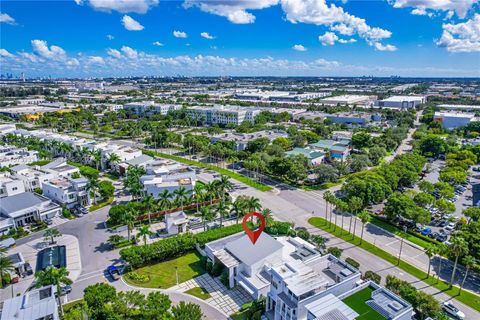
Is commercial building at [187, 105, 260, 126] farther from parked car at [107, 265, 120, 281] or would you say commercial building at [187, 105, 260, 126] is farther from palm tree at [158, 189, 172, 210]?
parked car at [107, 265, 120, 281]

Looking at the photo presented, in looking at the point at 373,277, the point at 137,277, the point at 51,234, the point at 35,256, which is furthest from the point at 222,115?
the point at 373,277

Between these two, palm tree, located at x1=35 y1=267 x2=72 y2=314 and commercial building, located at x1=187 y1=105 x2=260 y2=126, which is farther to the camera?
commercial building, located at x1=187 y1=105 x2=260 y2=126

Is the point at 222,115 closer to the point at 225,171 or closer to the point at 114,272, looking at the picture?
the point at 225,171

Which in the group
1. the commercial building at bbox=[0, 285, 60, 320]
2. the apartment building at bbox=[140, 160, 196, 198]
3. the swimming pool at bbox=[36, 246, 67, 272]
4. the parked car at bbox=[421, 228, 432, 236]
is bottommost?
the parked car at bbox=[421, 228, 432, 236]

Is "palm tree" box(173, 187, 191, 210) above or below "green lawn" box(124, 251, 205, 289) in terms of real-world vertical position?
above

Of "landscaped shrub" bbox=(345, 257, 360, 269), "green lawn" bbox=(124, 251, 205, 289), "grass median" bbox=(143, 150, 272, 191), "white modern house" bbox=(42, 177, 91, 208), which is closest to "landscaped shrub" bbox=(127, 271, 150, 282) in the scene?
"green lawn" bbox=(124, 251, 205, 289)

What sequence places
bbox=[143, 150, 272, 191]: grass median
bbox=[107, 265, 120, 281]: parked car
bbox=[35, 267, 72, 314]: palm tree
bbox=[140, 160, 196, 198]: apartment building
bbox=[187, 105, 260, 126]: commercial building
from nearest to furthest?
1. bbox=[35, 267, 72, 314]: palm tree
2. bbox=[107, 265, 120, 281]: parked car
3. bbox=[140, 160, 196, 198]: apartment building
4. bbox=[143, 150, 272, 191]: grass median
5. bbox=[187, 105, 260, 126]: commercial building

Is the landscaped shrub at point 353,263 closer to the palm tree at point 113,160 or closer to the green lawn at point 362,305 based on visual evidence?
the green lawn at point 362,305
